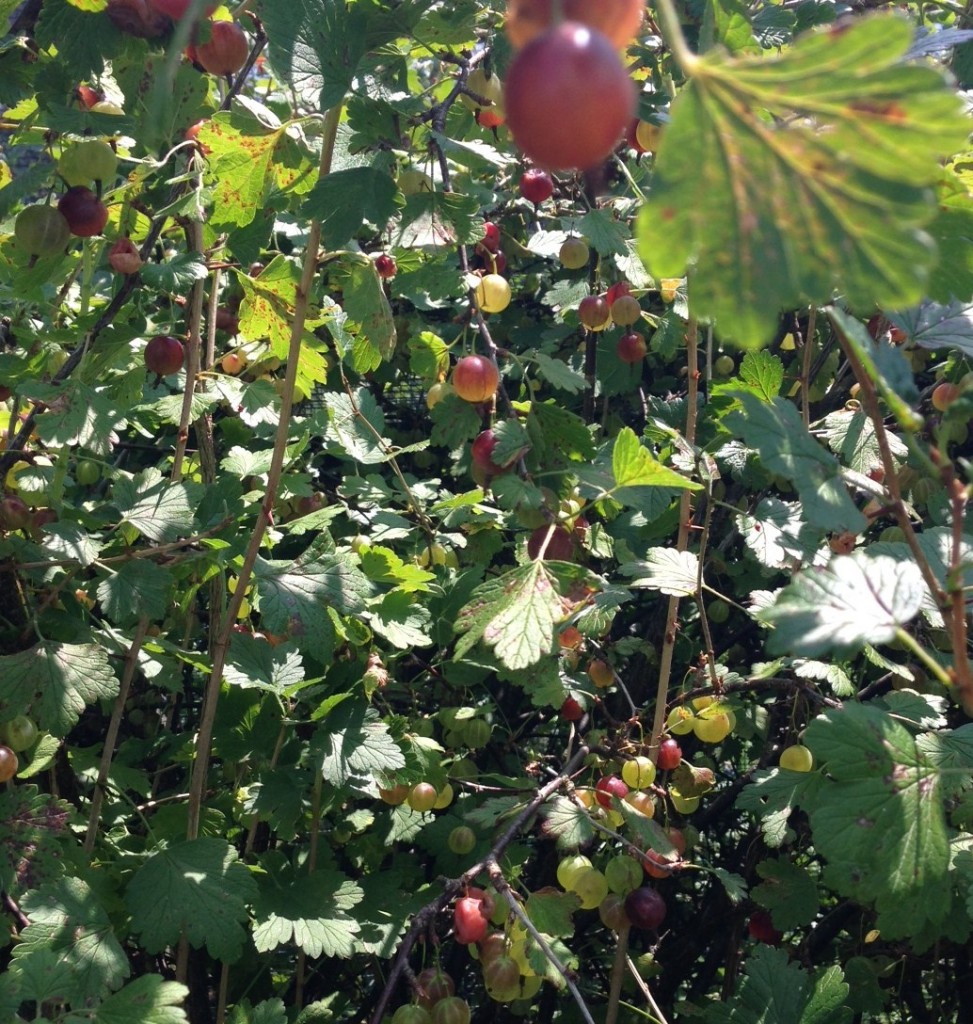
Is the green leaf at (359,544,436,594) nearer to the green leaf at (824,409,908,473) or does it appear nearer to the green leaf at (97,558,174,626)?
the green leaf at (97,558,174,626)

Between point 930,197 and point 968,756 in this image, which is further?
point 968,756

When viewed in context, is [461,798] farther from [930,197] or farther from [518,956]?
[930,197]

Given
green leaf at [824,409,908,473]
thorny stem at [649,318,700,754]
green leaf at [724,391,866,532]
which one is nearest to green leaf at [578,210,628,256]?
thorny stem at [649,318,700,754]

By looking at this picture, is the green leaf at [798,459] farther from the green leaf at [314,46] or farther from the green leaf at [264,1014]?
the green leaf at [264,1014]

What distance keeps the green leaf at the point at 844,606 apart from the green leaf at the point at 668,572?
1.56 ft

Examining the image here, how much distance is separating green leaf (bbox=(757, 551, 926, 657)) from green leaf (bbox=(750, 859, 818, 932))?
998 mm

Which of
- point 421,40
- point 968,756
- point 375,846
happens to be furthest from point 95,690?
point 968,756

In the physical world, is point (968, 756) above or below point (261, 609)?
below

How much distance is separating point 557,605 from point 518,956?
520 mm

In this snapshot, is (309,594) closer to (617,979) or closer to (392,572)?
(392,572)

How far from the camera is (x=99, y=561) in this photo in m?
1.27

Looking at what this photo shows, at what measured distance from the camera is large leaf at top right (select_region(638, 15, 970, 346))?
407mm

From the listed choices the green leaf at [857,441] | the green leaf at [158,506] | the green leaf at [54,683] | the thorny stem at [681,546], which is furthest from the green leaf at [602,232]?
the green leaf at [54,683]

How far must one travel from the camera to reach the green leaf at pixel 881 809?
868 mm
